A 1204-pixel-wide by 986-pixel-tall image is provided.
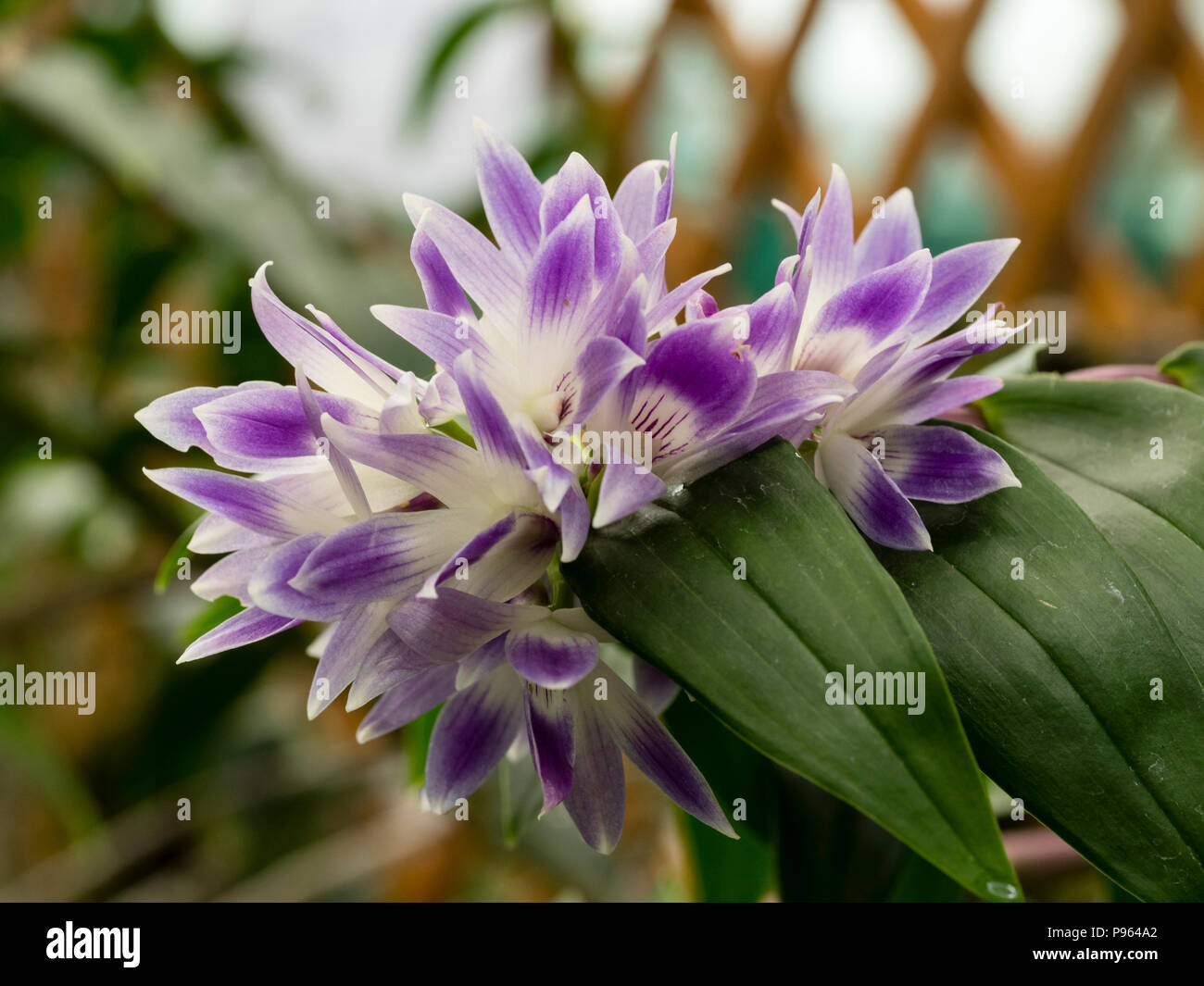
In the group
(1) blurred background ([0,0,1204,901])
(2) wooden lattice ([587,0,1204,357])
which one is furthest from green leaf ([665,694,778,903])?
(2) wooden lattice ([587,0,1204,357])

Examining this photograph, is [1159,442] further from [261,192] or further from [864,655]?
[261,192]

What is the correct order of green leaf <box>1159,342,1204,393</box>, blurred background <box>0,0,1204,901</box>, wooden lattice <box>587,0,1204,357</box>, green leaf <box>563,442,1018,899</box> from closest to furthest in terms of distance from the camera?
green leaf <box>563,442,1018,899</box> < green leaf <box>1159,342,1204,393</box> < blurred background <box>0,0,1204,901</box> < wooden lattice <box>587,0,1204,357</box>

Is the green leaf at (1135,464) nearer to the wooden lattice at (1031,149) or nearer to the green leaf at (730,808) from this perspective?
the green leaf at (730,808)

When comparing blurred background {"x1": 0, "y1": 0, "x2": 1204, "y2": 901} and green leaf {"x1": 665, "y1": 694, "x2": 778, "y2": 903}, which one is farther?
blurred background {"x1": 0, "y1": 0, "x2": 1204, "y2": 901}

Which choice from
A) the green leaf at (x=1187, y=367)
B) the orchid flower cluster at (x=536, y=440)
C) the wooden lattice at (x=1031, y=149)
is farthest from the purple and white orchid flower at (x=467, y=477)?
the wooden lattice at (x=1031, y=149)

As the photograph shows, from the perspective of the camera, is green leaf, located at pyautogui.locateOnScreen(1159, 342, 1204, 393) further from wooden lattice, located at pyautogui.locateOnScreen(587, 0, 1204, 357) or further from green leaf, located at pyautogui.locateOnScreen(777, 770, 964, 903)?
wooden lattice, located at pyautogui.locateOnScreen(587, 0, 1204, 357)

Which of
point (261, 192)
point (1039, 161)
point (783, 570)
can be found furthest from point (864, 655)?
point (1039, 161)
